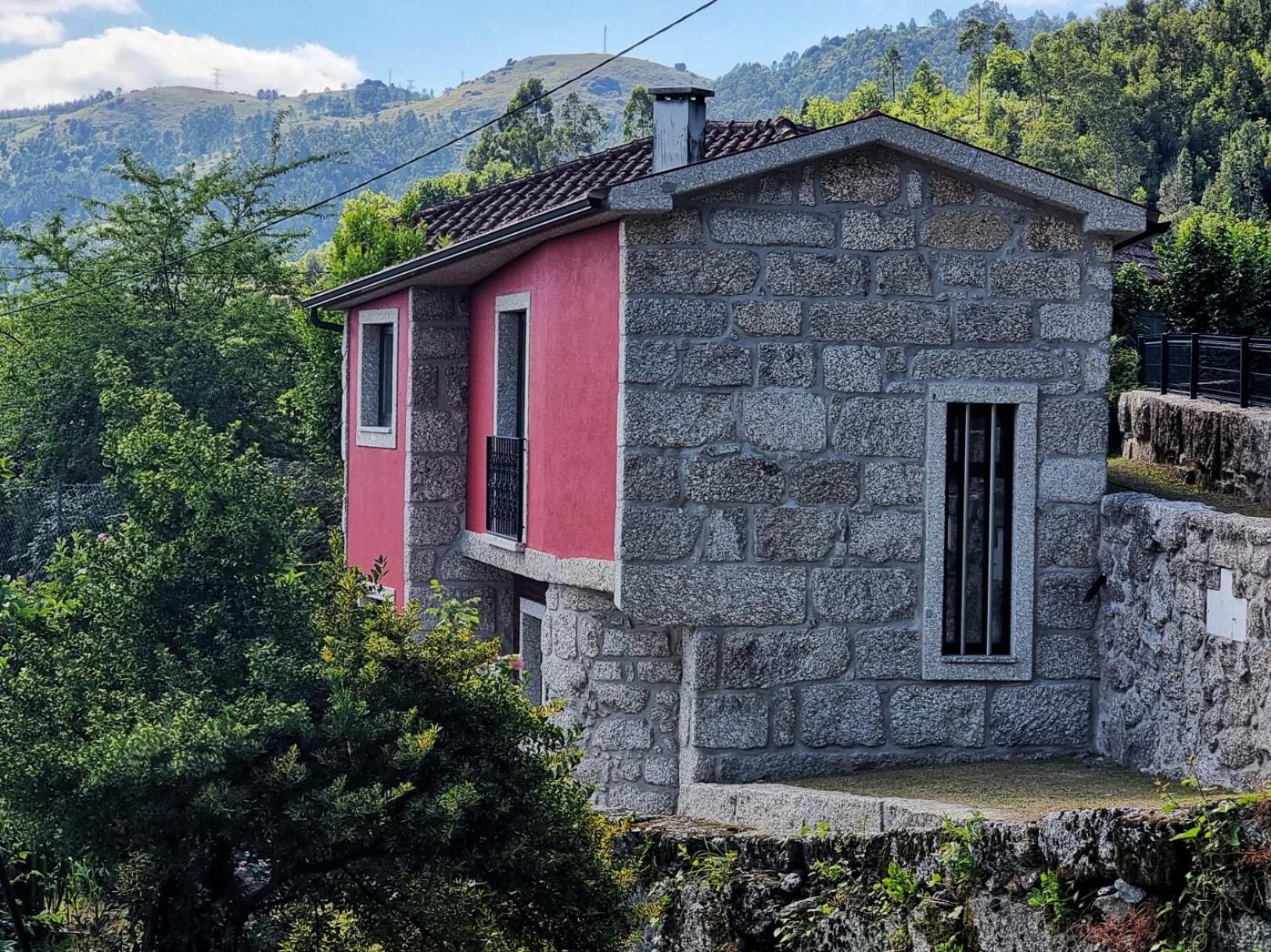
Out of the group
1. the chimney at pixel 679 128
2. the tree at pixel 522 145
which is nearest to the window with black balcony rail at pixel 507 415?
the chimney at pixel 679 128

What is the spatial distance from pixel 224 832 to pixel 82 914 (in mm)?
3271

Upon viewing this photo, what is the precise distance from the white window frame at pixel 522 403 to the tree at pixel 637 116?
61404 millimetres

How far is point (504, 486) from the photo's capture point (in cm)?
1263

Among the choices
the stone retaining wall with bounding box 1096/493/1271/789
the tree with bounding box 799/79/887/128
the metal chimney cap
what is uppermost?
the tree with bounding box 799/79/887/128

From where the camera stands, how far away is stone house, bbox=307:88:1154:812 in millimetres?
9836

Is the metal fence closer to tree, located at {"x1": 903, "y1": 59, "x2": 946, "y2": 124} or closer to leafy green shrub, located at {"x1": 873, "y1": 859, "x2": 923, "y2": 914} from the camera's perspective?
leafy green shrub, located at {"x1": 873, "y1": 859, "x2": 923, "y2": 914}

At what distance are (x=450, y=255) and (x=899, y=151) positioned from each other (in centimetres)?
326

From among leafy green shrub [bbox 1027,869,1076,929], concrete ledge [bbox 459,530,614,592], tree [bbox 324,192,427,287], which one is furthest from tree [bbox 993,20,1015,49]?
leafy green shrub [bbox 1027,869,1076,929]

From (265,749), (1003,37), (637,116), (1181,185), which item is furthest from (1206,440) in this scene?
(1003,37)

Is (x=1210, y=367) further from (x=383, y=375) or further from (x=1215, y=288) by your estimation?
(x=1215, y=288)

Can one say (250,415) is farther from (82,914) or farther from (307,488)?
(82,914)

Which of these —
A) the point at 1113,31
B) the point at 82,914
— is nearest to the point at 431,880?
the point at 82,914

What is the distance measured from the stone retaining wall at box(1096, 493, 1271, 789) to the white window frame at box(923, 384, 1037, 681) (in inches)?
17.8

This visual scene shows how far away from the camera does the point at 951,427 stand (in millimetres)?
10195
